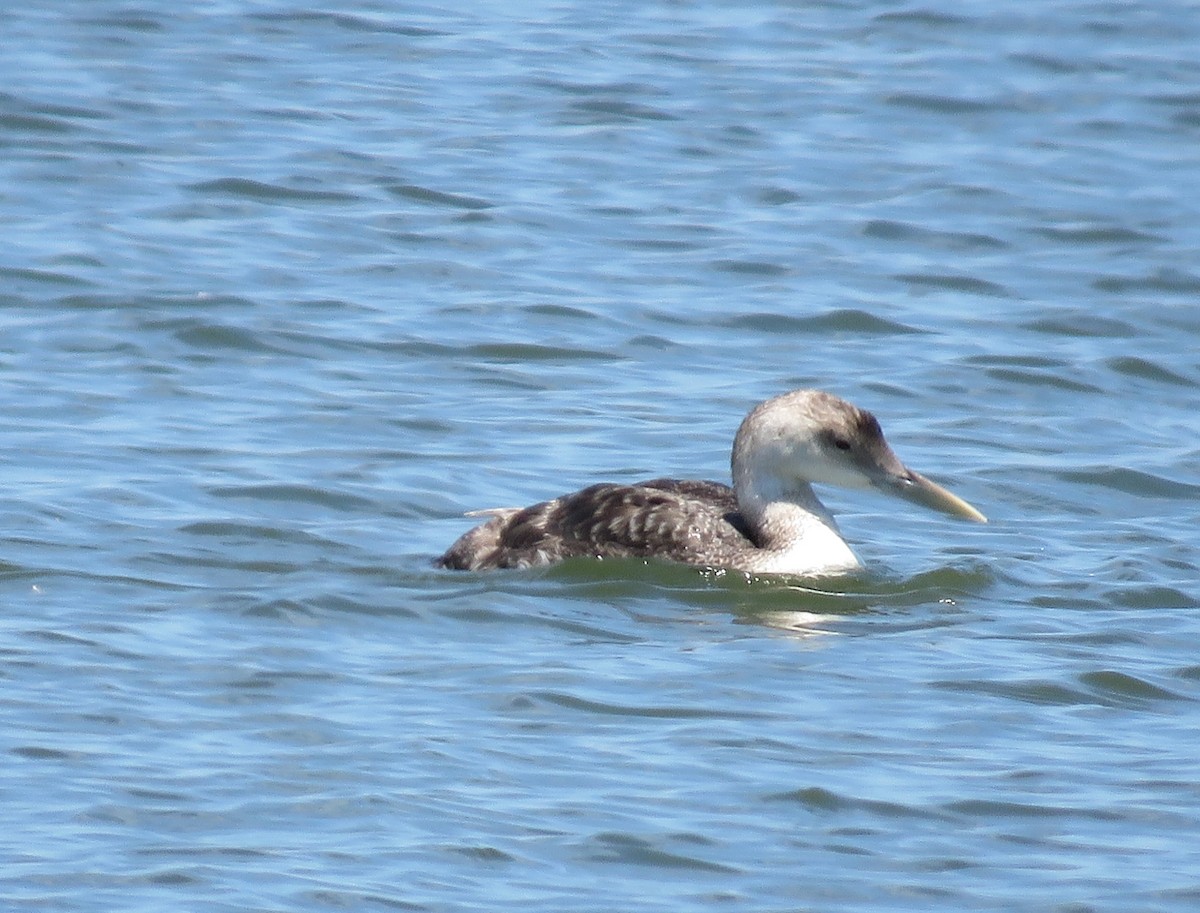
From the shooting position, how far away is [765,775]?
7.37 metres

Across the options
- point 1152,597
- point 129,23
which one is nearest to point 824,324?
point 1152,597

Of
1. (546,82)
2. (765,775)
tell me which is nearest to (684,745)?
(765,775)

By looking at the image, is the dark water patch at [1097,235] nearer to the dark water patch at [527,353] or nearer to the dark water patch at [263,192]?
the dark water patch at [527,353]

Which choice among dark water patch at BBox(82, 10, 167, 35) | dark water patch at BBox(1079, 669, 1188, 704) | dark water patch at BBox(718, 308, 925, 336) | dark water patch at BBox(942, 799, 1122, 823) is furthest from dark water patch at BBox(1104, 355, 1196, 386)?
dark water patch at BBox(82, 10, 167, 35)

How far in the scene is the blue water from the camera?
692cm

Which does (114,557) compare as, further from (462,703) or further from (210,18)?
(210,18)

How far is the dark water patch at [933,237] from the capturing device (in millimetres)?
15789

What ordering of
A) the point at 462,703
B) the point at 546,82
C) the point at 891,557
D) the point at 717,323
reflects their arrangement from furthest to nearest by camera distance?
the point at 546,82
the point at 717,323
the point at 891,557
the point at 462,703

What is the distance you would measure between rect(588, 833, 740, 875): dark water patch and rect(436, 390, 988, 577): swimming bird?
2.96 metres

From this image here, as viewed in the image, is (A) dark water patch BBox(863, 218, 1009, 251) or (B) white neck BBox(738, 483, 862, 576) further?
(A) dark water patch BBox(863, 218, 1009, 251)

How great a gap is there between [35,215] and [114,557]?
6148mm

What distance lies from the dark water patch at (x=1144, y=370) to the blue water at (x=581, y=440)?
33mm

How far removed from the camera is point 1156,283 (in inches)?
595

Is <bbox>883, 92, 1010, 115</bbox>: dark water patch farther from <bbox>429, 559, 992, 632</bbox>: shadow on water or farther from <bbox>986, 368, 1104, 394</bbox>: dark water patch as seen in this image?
<bbox>429, 559, 992, 632</bbox>: shadow on water
